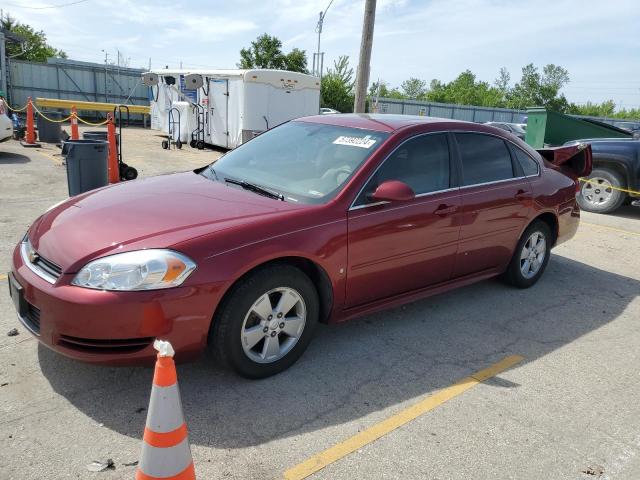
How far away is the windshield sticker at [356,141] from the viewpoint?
3.88m

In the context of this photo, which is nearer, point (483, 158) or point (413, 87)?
point (483, 158)

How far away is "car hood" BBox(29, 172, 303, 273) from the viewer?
2.88 m

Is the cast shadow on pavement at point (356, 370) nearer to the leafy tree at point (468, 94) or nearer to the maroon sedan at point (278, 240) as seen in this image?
the maroon sedan at point (278, 240)

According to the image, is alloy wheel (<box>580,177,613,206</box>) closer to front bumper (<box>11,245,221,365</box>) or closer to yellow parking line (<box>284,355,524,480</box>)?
yellow parking line (<box>284,355,524,480</box>)

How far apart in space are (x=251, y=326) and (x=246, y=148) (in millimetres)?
1868

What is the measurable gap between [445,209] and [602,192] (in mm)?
7232

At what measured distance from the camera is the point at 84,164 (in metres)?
7.23

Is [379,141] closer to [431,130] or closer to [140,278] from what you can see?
[431,130]

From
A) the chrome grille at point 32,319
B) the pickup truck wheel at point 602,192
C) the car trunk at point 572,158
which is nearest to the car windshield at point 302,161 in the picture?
the chrome grille at point 32,319

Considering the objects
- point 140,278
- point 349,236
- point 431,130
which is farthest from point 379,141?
point 140,278

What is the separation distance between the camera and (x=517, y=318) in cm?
459

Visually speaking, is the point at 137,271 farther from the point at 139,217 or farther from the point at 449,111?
the point at 449,111

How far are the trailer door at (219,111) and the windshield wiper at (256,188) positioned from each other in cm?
1261

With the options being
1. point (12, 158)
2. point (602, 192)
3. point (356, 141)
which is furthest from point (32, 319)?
point (12, 158)
